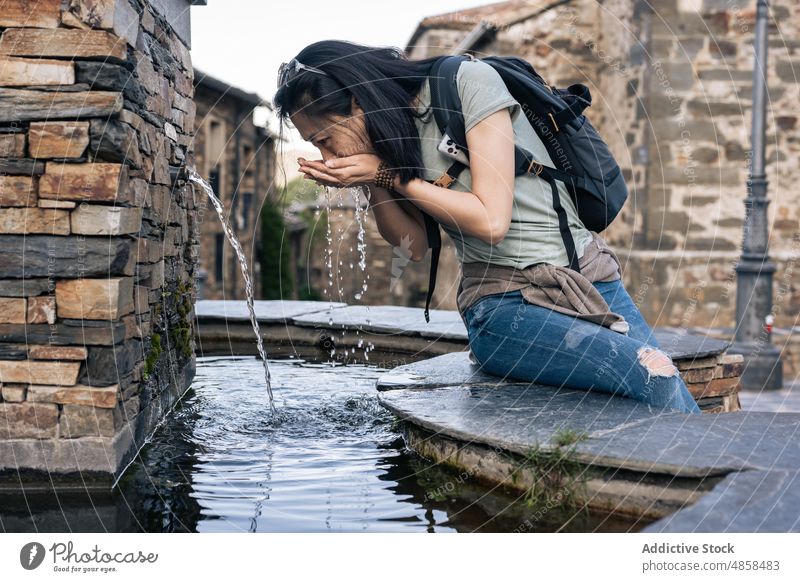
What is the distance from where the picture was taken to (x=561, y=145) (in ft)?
10.2

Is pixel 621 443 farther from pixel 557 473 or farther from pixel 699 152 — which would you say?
pixel 699 152

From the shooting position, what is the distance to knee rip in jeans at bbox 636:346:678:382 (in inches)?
116

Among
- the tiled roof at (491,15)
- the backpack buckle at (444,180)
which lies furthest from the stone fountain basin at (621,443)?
the tiled roof at (491,15)

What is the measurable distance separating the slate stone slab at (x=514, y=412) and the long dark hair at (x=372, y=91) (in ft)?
2.49

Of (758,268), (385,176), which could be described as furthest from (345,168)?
(758,268)

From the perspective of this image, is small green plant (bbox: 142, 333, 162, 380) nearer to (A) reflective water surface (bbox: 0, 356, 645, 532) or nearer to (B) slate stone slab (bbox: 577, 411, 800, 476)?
(A) reflective water surface (bbox: 0, 356, 645, 532)

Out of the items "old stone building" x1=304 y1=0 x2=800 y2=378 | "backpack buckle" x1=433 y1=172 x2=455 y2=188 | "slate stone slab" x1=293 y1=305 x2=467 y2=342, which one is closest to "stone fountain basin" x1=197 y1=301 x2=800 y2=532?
"backpack buckle" x1=433 y1=172 x2=455 y2=188

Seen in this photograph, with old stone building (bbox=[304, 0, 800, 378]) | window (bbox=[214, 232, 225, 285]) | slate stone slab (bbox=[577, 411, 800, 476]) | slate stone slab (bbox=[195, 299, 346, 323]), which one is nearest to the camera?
slate stone slab (bbox=[577, 411, 800, 476])

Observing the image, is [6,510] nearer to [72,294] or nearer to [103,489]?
[103,489]

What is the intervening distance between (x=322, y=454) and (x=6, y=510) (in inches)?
39.4

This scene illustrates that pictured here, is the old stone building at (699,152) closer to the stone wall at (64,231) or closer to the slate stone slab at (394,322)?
the slate stone slab at (394,322)

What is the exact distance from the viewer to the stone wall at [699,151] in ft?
A: 35.3

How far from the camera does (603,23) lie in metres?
12.1

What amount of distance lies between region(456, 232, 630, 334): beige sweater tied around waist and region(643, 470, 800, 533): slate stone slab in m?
0.95
